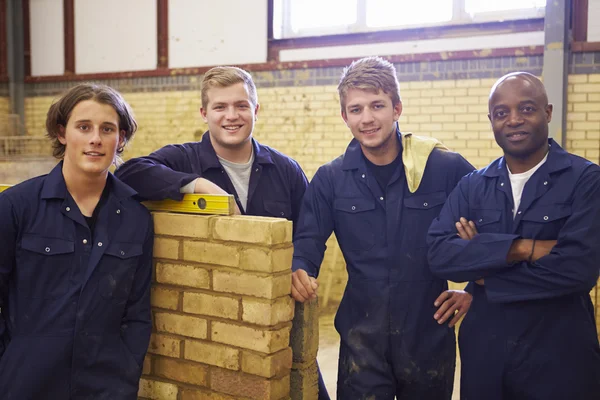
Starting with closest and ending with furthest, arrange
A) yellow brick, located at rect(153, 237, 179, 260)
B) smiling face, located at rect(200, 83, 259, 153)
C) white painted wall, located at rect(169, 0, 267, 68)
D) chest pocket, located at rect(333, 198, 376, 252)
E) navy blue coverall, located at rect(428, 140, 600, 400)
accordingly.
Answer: navy blue coverall, located at rect(428, 140, 600, 400), yellow brick, located at rect(153, 237, 179, 260), chest pocket, located at rect(333, 198, 376, 252), smiling face, located at rect(200, 83, 259, 153), white painted wall, located at rect(169, 0, 267, 68)

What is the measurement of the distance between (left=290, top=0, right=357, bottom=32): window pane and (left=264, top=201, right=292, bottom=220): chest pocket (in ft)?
13.6

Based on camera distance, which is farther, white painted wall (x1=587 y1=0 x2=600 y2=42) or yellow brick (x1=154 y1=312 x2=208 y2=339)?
white painted wall (x1=587 y1=0 x2=600 y2=42)

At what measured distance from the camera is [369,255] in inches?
98.9

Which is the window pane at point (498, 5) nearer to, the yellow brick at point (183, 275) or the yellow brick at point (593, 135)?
the yellow brick at point (593, 135)

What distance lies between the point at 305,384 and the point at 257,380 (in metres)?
0.29

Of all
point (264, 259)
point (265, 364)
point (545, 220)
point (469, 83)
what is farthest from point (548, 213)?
point (469, 83)

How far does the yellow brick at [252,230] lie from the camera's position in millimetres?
2180

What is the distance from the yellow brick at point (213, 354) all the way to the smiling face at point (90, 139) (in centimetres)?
81

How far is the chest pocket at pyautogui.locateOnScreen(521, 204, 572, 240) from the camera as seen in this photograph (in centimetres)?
211

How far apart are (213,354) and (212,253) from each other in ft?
1.38

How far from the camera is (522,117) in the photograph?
2.17 metres

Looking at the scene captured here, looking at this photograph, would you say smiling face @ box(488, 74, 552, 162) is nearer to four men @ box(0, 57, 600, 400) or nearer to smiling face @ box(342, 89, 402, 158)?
four men @ box(0, 57, 600, 400)

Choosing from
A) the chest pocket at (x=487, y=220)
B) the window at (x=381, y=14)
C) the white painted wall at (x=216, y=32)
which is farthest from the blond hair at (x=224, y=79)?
the white painted wall at (x=216, y=32)

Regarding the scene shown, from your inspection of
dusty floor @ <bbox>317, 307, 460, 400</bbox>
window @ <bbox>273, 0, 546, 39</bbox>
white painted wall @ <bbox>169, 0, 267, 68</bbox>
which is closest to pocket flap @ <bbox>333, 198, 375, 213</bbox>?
dusty floor @ <bbox>317, 307, 460, 400</bbox>
